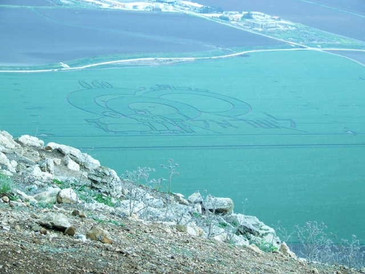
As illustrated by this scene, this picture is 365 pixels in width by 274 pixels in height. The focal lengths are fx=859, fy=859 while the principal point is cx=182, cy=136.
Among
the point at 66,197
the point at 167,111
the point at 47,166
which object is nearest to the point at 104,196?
the point at 47,166

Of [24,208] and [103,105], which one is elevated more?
[24,208]

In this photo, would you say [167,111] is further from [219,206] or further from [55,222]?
[55,222]

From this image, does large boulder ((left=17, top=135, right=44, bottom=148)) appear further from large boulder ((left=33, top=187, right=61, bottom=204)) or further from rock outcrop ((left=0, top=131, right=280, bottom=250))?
large boulder ((left=33, top=187, right=61, bottom=204))

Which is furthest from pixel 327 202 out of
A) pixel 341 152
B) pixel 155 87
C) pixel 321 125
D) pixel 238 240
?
pixel 155 87

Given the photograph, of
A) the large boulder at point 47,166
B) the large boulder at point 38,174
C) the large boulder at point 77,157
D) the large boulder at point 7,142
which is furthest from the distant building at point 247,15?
the large boulder at point 38,174

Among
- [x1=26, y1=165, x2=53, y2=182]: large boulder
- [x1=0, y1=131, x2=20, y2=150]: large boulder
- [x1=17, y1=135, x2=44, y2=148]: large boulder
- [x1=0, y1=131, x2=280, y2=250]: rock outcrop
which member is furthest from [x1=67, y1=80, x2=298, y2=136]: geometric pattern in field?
[x1=26, y1=165, x2=53, y2=182]: large boulder

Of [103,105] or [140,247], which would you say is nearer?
[140,247]

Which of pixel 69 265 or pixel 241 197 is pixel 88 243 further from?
pixel 241 197
